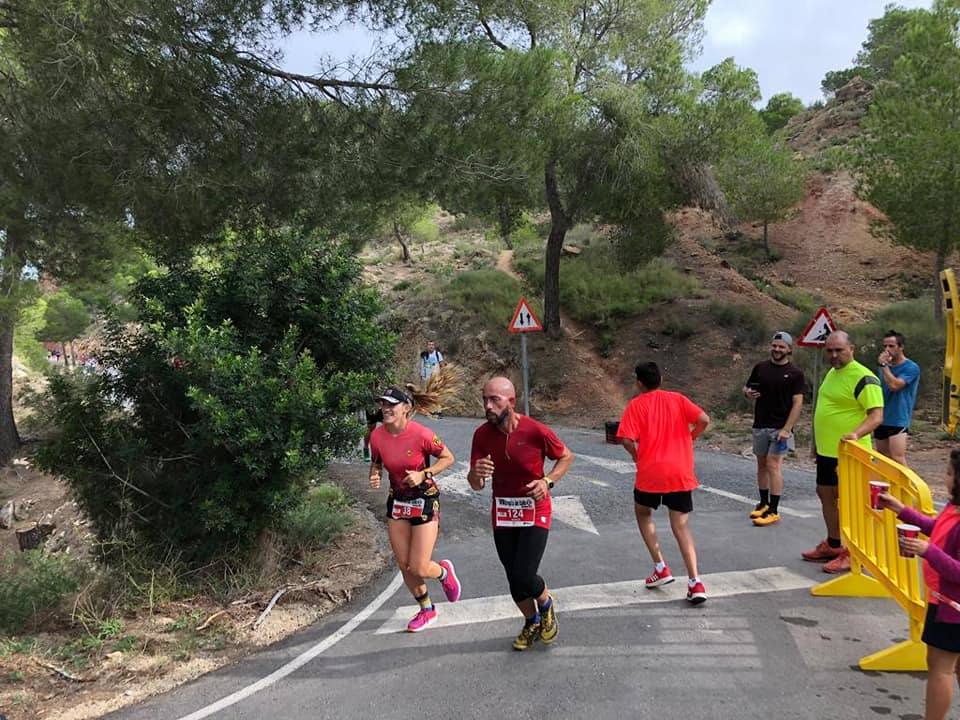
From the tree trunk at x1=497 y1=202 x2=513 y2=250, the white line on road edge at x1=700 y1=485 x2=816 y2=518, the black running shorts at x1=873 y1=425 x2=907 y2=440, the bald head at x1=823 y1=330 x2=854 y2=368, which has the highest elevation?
the tree trunk at x1=497 y1=202 x2=513 y2=250

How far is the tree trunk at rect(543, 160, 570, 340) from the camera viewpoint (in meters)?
20.0

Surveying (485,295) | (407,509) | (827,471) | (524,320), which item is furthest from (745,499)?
(485,295)

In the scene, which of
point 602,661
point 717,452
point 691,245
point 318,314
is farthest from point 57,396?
point 691,245

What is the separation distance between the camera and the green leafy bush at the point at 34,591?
5.68m

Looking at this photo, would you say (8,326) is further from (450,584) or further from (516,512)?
(516,512)

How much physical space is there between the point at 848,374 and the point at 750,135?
16965mm

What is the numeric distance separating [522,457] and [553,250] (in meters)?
17.5

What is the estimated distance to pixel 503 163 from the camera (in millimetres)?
9320

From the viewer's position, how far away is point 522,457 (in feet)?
14.1

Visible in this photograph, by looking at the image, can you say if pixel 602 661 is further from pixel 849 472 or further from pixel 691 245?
pixel 691 245

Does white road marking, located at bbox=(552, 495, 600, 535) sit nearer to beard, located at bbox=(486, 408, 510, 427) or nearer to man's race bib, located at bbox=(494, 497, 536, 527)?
man's race bib, located at bbox=(494, 497, 536, 527)

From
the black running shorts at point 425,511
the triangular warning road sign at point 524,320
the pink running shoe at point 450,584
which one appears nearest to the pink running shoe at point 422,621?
the pink running shoe at point 450,584

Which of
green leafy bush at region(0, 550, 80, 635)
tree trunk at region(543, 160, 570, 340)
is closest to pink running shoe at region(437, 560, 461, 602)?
green leafy bush at region(0, 550, 80, 635)

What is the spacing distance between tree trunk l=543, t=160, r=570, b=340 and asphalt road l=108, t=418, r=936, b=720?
1498cm
